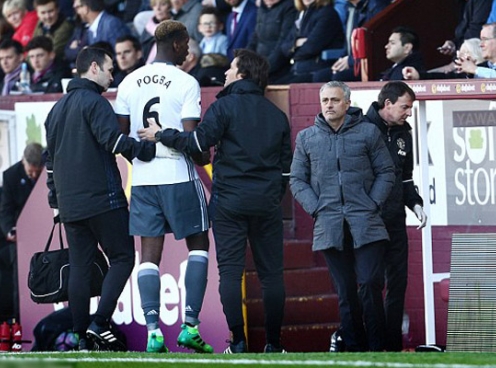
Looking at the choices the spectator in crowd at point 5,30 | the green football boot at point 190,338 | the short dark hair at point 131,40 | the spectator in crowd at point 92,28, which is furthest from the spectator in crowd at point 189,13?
the green football boot at point 190,338

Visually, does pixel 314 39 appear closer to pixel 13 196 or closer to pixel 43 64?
pixel 13 196

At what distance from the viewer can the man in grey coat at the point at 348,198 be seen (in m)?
10.2

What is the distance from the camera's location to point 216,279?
11977 mm

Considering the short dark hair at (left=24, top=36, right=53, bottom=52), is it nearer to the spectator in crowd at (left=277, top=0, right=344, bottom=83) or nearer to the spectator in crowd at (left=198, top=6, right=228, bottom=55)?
the spectator in crowd at (left=198, top=6, right=228, bottom=55)

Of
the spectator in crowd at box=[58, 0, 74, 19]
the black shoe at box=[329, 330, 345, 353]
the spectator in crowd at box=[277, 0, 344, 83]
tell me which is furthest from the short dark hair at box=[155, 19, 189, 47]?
the spectator in crowd at box=[58, 0, 74, 19]

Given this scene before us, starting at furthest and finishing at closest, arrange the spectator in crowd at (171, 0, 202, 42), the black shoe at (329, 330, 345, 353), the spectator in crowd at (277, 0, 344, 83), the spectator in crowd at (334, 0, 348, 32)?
the spectator in crowd at (171, 0, 202, 42), the spectator in crowd at (334, 0, 348, 32), the spectator in crowd at (277, 0, 344, 83), the black shoe at (329, 330, 345, 353)

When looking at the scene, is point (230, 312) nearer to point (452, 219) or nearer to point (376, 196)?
point (376, 196)

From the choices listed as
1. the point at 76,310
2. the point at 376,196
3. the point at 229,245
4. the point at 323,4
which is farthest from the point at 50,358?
the point at 323,4

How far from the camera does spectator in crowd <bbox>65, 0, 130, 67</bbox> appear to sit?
15.9 metres

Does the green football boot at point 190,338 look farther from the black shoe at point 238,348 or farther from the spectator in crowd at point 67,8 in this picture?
the spectator in crowd at point 67,8

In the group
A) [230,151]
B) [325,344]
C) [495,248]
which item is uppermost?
[230,151]

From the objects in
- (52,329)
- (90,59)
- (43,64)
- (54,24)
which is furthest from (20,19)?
(90,59)

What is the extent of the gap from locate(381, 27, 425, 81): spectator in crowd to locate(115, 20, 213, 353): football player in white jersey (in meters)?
3.35

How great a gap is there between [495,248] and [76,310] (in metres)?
2.94
